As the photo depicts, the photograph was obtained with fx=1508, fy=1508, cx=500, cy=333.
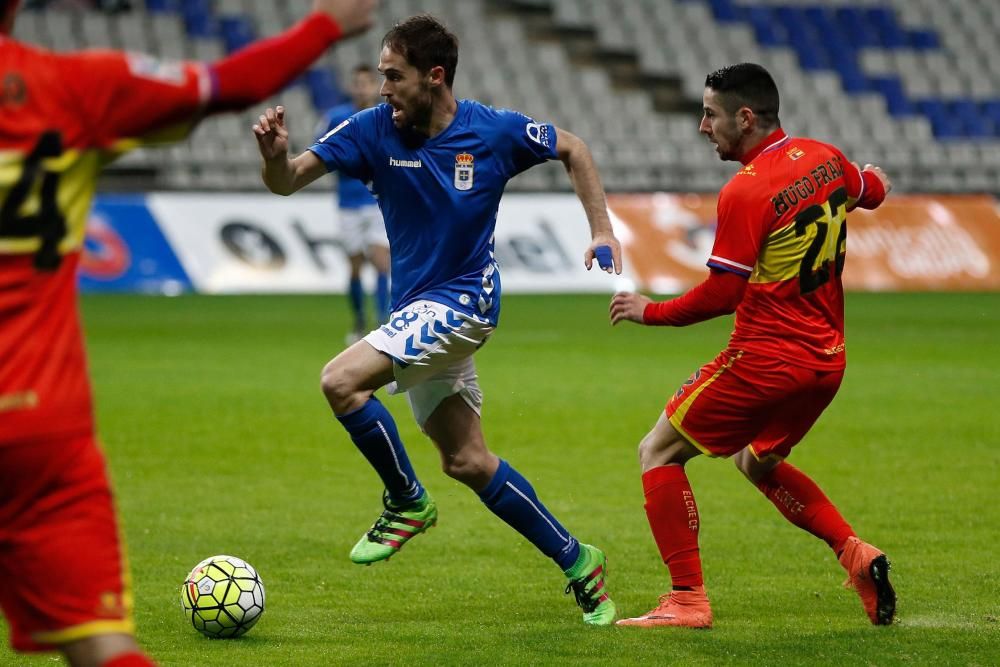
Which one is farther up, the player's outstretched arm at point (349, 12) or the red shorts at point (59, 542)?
the player's outstretched arm at point (349, 12)

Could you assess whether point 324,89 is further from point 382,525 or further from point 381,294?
point 382,525

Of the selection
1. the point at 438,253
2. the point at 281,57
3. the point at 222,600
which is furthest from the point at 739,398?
the point at 281,57

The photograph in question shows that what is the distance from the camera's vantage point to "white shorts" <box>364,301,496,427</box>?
18.2 ft

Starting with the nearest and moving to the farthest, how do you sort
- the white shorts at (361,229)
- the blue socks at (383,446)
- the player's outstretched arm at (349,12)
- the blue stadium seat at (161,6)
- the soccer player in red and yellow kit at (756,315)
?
the player's outstretched arm at (349,12) → the soccer player in red and yellow kit at (756,315) → the blue socks at (383,446) → the white shorts at (361,229) → the blue stadium seat at (161,6)

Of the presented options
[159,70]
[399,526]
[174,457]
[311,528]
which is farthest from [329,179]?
[159,70]

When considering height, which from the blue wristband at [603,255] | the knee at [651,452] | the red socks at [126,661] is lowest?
the knee at [651,452]

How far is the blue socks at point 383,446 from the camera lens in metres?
5.59

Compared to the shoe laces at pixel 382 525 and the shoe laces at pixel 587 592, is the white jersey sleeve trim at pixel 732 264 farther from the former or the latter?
the shoe laces at pixel 382 525

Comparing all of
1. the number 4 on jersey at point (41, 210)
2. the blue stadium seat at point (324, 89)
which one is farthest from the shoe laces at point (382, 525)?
the blue stadium seat at point (324, 89)

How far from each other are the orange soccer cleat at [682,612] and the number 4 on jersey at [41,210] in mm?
3015

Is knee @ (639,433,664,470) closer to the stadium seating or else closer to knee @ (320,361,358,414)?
knee @ (320,361,358,414)

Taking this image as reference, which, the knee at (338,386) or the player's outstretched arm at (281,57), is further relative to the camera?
the knee at (338,386)

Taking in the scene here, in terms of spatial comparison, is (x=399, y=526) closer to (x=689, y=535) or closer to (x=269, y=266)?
(x=689, y=535)

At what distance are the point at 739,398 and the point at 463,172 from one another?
1.36 m
